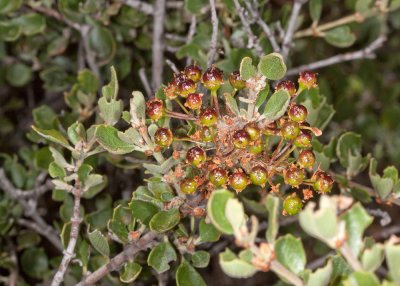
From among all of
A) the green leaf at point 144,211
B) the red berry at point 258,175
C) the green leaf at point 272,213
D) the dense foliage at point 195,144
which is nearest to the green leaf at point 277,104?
the dense foliage at point 195,144

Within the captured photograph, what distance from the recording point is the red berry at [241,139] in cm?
112

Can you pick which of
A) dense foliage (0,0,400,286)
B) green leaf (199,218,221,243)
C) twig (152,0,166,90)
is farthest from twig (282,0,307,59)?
green leaf (199,218,221,243)

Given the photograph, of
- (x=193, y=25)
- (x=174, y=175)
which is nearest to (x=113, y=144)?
(x=174, y=175)

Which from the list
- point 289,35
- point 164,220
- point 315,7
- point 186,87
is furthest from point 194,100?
point 315,7

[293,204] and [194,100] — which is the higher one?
[194,100]

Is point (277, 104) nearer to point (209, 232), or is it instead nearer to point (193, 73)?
point (193, 73)

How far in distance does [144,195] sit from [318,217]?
53 centimetres

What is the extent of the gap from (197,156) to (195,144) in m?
0.18

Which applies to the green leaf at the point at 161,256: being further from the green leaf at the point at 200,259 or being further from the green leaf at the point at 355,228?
the green leaf at the point at 355,228

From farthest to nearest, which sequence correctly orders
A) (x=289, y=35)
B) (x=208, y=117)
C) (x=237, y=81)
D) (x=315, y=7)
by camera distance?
(x=315, y=7), (x=289, y=35), (x=237, y=81), (x=208, y=117)

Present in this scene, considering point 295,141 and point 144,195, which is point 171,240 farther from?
point 295,141

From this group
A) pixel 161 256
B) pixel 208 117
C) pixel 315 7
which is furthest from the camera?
pixel 315 7

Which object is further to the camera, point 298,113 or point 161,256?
point 161,256

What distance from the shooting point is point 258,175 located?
1155 millimetres
